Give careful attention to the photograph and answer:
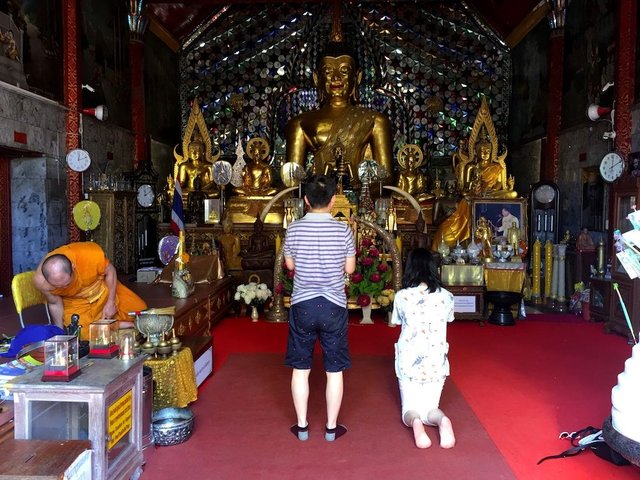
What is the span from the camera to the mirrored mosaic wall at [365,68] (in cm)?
1048

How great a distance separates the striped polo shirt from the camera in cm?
249

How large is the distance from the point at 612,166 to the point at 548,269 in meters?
Answer: 1.44

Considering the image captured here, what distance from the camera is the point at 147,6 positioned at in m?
8.98

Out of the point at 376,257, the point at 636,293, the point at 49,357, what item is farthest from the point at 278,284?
the point at 49,357

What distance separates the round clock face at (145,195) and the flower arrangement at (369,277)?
364 cm

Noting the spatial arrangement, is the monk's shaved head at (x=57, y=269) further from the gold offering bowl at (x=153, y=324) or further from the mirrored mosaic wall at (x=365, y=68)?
the mirrored mosaic wall at (x=365, y=68)

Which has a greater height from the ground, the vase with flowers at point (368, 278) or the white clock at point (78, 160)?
the white clock at point (78, 160)

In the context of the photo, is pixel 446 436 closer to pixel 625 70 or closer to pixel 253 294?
pixel 253 294

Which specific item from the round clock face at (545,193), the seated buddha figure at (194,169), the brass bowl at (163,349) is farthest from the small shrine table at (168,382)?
the seated buddha figure at (194,169)

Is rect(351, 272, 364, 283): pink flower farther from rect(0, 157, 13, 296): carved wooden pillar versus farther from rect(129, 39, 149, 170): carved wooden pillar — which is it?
rect(129, 39, 149, 170): carved wooden pillar

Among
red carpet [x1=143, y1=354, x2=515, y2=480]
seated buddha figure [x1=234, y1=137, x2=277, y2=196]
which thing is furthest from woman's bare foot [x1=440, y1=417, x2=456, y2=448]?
seated buddha figure [x1=234, y1=137, x2=277, y2=196]

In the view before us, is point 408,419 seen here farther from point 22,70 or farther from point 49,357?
point 22,70

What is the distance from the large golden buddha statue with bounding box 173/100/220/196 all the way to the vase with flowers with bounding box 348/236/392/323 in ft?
13.0

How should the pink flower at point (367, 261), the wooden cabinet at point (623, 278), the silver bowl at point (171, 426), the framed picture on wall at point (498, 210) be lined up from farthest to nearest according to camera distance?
the framed picture on wall at point (498, 210), the pink flower at point (367, 261), the wooden cabinet at point (623, 278), the silver bowl at point (171, 426)
